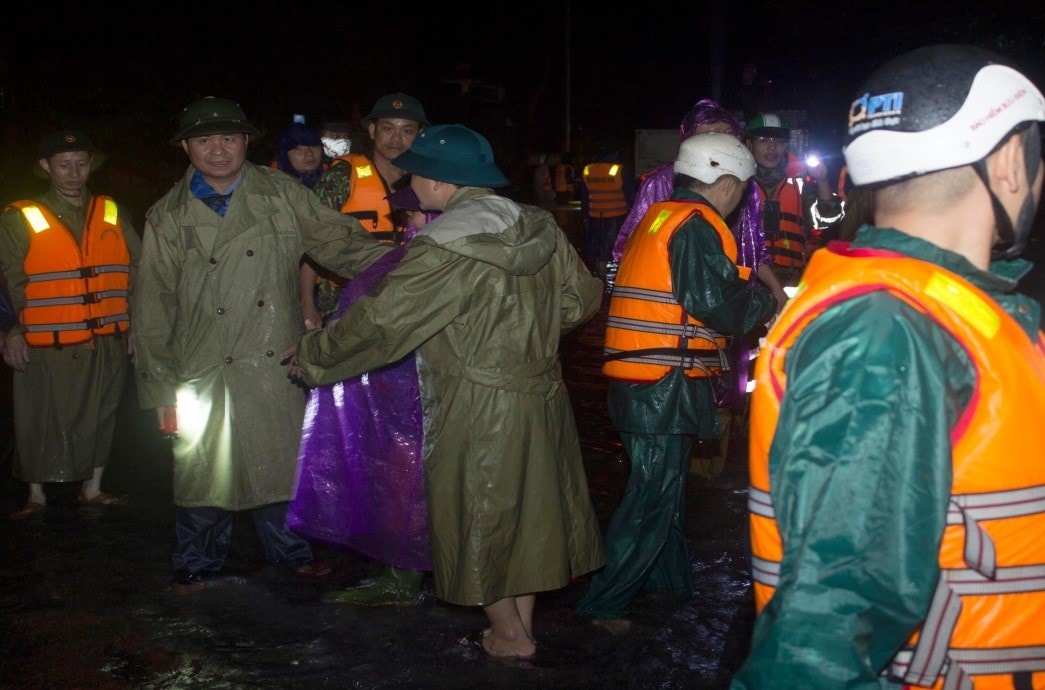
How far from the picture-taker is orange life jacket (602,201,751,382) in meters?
4.39

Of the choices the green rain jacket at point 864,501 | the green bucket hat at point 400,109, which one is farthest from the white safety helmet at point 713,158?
the green rain jacket at point 864,501

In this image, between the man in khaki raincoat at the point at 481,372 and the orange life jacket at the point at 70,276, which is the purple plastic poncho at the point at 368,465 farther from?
the orange life jacket at the point at 70,276

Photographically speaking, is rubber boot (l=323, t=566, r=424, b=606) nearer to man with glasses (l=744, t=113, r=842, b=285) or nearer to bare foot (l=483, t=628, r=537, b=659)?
bare foot (l=483, t=628, r=537, b=659)

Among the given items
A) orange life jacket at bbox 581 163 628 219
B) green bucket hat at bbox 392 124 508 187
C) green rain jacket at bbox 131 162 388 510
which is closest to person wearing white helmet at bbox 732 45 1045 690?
green bucket hat at bbox 392 124 508 187

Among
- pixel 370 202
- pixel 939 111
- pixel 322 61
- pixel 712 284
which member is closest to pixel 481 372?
pixel 712 284

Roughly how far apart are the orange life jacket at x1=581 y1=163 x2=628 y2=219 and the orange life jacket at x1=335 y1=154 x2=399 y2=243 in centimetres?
1085

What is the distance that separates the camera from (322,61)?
17.4 m

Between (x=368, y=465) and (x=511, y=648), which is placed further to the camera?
(x=368, y=465)

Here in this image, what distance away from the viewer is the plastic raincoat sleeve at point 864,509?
1.51 m

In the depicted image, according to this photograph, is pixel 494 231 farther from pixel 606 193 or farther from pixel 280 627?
pixel 606 193

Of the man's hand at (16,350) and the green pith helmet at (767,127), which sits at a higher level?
the green pith helmet at (767,127)

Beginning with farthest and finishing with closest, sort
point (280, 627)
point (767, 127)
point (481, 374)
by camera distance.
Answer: point (767, 127) < point (280, 627) < point (481, 374)

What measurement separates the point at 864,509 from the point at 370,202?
4588 mm

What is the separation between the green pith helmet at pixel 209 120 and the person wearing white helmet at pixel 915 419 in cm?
357
